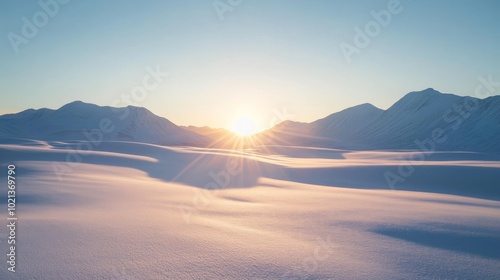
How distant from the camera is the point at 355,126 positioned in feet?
486

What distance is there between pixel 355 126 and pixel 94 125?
130189 mm

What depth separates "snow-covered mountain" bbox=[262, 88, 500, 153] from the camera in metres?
97.4

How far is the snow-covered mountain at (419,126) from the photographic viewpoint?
9743 centimetres

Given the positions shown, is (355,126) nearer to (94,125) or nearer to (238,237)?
(94,125)

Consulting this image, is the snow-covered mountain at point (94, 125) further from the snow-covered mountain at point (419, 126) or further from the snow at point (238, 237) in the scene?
the snow at point (238, 237)

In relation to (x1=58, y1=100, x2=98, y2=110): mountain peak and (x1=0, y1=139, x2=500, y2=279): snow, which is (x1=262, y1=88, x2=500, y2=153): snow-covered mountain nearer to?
(x1=0, y1=139, x2=500, y2=279): snow

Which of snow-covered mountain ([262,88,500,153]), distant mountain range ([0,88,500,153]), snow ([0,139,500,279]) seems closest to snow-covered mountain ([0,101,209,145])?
distant mountain range ([0,88,500,153])

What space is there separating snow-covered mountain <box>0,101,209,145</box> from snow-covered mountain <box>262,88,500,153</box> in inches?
2268

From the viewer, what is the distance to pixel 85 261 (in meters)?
3.16

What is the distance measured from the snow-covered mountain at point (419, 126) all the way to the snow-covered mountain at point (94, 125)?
189 ft

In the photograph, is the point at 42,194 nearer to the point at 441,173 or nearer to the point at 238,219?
the point at 238,219

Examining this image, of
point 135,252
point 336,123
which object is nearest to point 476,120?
point 336,123

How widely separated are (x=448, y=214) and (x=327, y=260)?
4.47m

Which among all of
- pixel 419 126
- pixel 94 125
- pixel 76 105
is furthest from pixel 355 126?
pixel 76 105
